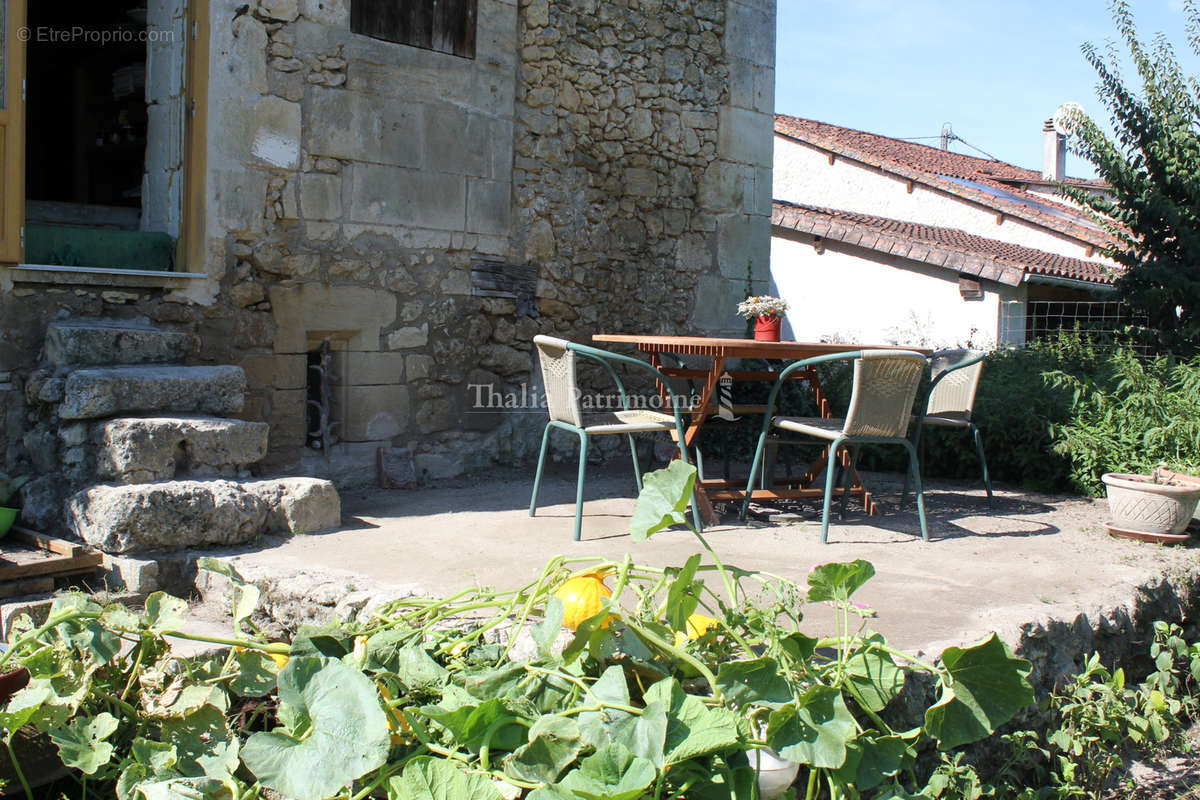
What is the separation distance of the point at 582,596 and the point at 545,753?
0.72 meters

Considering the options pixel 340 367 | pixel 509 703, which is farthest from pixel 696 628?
pixel 340 367

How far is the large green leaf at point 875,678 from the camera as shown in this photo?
201 cm

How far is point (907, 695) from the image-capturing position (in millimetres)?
2424

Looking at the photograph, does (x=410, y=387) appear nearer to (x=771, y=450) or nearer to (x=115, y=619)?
(x=771, y=450)

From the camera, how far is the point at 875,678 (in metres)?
2.03

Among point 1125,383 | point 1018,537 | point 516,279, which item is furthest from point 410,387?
point 1125,383

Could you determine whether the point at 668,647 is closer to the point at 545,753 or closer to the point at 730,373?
the point at 545,753

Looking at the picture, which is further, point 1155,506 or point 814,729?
point 1155,506

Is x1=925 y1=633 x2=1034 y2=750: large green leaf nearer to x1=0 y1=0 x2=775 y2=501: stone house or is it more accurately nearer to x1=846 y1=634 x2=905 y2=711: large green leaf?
x1=846 y1=634 x2=905 y2=711: large green leaf

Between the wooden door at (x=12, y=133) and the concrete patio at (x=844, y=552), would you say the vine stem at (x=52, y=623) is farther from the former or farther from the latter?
the wooden door at (x=12, y=133)

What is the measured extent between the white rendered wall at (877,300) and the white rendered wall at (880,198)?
235 centimetres

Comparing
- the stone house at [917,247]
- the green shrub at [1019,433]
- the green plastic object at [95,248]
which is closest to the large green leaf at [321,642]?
the green plastic object at [95,248]

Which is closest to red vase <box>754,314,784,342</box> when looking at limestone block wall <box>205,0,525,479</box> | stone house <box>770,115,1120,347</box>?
limestone block wall <box>205,0,525,479</box>

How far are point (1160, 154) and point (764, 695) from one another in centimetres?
652
